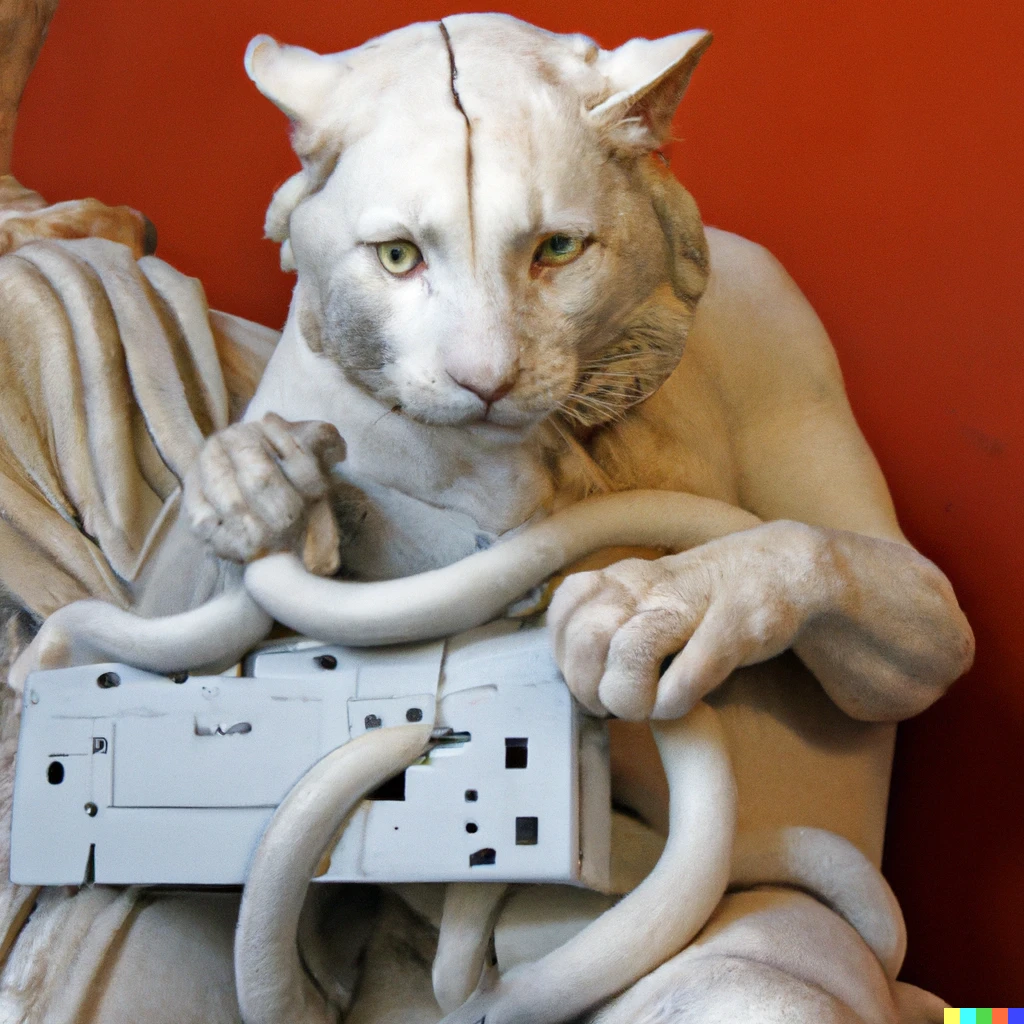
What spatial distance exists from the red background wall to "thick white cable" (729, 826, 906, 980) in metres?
0.32

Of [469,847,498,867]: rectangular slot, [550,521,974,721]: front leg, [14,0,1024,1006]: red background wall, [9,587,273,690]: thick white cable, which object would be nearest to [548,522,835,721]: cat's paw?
[550,521,974,721]: front leg

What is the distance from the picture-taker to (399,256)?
85 centimetres

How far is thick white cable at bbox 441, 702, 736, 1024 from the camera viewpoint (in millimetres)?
865

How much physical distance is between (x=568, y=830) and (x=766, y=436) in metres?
0.39

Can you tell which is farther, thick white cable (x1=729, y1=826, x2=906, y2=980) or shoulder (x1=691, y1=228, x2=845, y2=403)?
shoulder (x1=691, y1=228, x2=845, y2=403)

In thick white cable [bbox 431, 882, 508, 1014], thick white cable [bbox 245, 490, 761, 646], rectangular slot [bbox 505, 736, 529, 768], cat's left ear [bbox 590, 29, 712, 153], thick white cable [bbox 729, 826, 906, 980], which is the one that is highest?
cat's left ear [bbox 590, 29, 712, 153]

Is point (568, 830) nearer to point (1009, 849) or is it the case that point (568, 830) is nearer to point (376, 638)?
point (376, 638)

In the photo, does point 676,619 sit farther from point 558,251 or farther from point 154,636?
point 154,636

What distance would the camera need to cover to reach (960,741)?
1295 mm

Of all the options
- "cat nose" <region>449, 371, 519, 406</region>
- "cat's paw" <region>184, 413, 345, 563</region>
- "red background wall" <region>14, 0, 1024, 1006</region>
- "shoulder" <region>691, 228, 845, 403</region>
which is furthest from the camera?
"red background wall" <region>14, 0, 1024, 1006</region>

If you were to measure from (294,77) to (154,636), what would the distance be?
1.18 feet

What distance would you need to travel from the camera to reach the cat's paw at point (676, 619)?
33.3 inches

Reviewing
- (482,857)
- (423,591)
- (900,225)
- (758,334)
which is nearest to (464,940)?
(482,857)

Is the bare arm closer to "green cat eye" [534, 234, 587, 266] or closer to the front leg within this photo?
the front leg
